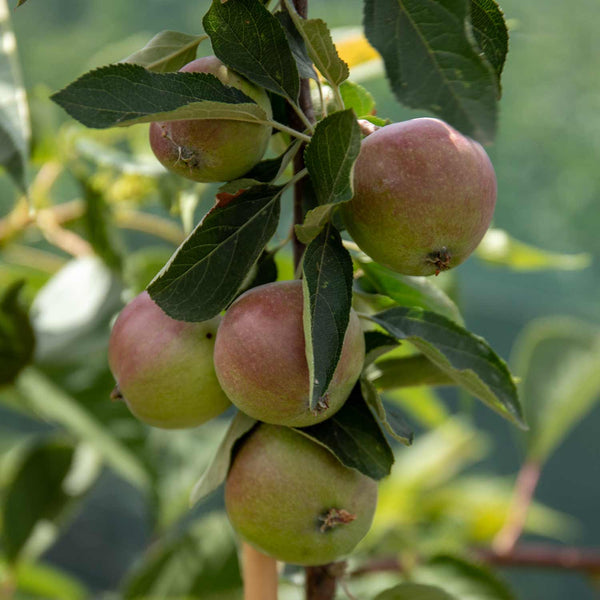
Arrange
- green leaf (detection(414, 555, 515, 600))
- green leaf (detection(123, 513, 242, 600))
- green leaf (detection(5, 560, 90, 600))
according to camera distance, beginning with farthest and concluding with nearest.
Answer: green leaf (detection(5, 560, 90, 600)), green leaf (detection(123, 513, 242, 600)), green leaf (detection(414, 555, 515, 600))

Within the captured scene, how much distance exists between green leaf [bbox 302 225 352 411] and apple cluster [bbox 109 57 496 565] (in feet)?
0.06

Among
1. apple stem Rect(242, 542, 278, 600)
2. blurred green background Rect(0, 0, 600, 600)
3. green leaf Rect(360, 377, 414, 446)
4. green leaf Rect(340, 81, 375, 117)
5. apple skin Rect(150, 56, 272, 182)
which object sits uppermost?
apple skin Rect(150, 56, 272, 182)

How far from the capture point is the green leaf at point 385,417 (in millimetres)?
297

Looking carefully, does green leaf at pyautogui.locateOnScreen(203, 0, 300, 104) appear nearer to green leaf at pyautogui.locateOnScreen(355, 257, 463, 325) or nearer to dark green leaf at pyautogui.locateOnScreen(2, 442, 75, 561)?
green leaf at pyautogui.locateOnScreen(355, 257, 463, 325)

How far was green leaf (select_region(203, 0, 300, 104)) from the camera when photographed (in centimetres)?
29

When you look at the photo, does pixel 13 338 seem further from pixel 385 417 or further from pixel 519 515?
pixel 519 515

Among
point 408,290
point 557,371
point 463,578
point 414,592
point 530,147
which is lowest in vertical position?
point 530,147

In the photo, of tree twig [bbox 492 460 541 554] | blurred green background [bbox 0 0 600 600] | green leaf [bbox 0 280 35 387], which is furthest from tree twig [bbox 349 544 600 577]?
blurred green background [bbox 0 0 600 600]

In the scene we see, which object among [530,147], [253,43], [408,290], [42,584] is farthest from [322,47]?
[530,147]

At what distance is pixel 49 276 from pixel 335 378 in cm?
52

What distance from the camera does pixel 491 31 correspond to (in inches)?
12.0

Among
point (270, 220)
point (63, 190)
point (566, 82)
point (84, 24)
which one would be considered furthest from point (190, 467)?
point (566, 82)

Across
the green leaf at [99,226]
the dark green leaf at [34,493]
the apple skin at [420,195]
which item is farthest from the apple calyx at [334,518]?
the dark green leaf at [34,493]

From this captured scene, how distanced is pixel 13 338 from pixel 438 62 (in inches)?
15.6
